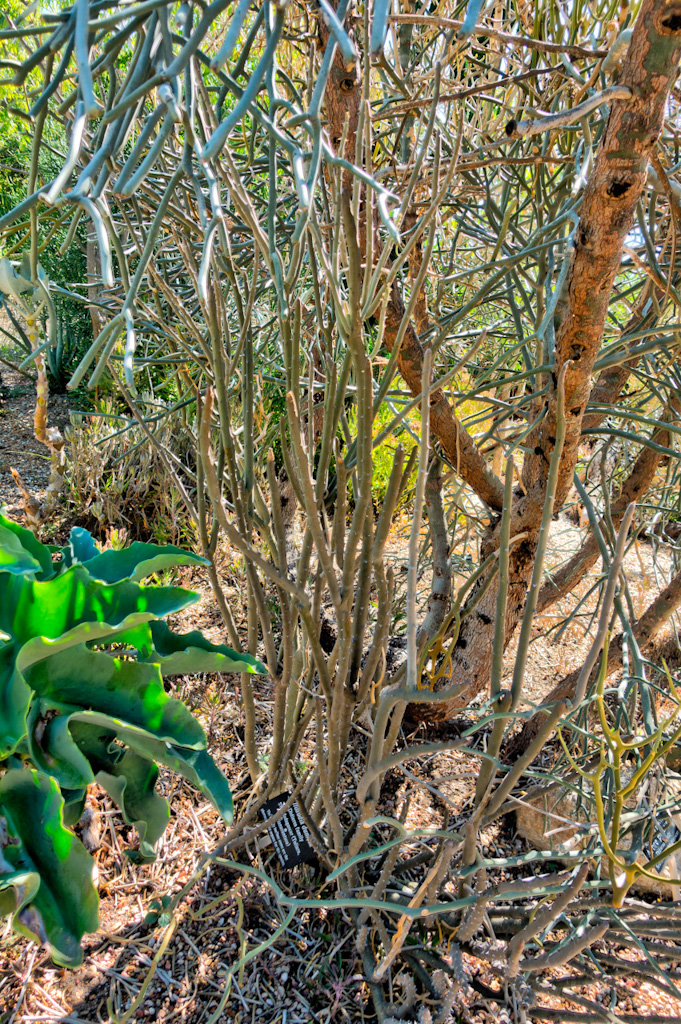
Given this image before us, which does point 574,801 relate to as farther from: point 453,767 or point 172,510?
point 172,510

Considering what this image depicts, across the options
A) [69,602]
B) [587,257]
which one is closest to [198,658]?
[69,602]

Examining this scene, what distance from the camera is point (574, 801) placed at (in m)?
1.80

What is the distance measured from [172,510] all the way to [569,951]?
238 cm

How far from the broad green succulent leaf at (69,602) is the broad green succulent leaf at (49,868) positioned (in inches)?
11.0

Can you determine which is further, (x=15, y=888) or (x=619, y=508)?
(x=619, y=508)

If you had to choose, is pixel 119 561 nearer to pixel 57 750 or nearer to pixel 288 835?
pixel 57 750

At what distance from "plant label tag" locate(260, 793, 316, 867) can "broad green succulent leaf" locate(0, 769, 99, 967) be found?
0.37m

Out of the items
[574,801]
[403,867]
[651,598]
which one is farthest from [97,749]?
[651,598]

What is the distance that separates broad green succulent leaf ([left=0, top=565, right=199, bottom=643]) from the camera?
4.15 feet

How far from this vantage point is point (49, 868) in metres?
1.08

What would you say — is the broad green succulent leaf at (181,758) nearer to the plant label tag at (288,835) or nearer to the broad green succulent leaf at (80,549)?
the plant label tag at (288,835)

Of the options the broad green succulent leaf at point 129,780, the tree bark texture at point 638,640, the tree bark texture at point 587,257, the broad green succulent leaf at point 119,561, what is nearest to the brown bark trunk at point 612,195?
the tree bark texture at point 587,257

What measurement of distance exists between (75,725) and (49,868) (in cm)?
26

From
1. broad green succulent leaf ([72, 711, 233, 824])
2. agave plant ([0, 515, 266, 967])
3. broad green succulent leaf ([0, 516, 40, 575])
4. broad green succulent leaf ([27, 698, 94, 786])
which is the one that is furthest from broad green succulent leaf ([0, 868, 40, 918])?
broad green succulent leaf ([0, 516, 40, 575])
